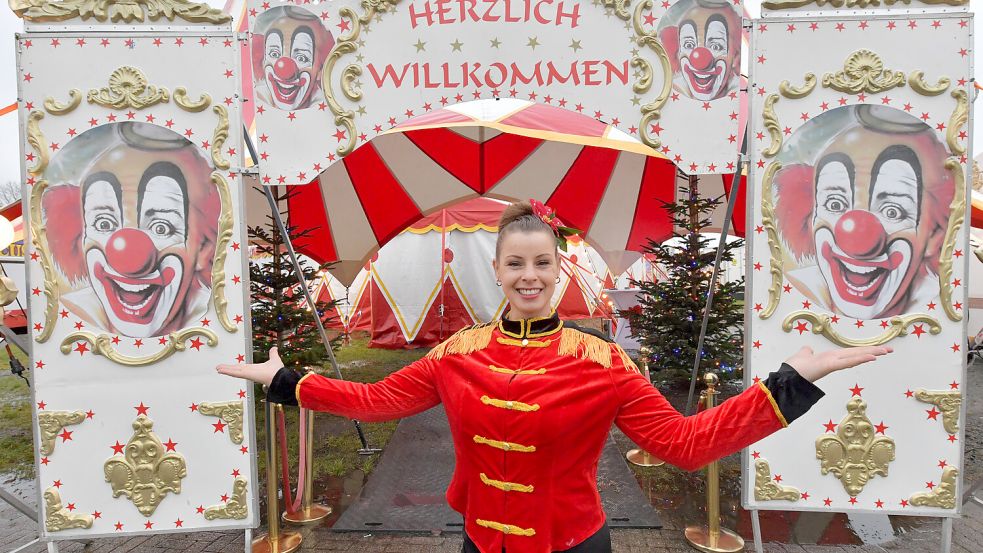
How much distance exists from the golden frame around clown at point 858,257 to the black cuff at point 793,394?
152cm

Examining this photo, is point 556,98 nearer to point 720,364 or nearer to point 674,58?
point 674,58

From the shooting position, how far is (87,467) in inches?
110

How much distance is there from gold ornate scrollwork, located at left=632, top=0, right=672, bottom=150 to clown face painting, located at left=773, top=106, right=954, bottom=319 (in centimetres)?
71

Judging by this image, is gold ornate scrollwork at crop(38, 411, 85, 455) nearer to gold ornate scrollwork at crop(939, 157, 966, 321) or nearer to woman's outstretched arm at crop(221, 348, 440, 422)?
woman's outstretched arm at crop(221, 348, 440, 422)

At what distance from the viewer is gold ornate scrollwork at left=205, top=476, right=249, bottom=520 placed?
2.85 m

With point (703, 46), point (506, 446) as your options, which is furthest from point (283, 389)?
point (703, 46)

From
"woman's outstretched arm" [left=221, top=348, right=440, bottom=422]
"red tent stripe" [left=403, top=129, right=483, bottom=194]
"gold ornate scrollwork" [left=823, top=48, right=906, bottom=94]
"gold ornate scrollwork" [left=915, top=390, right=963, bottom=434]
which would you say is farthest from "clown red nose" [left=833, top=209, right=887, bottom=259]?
"red tent stripe" [left=403, top=129, right=483, bottom=194]

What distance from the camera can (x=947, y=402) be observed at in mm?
2693

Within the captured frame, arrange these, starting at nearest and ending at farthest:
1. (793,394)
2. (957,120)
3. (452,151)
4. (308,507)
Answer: (793,394), (957,120), (308,507), (452,151)

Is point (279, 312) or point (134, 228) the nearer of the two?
point (134, 228)

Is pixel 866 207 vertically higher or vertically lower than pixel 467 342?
higher

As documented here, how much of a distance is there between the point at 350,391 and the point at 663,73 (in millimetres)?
2374

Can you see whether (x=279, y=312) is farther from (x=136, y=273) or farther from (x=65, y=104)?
(x=65, y=104)

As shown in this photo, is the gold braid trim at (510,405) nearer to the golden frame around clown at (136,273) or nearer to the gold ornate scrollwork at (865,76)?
the golden frame around clown at (136,273)
